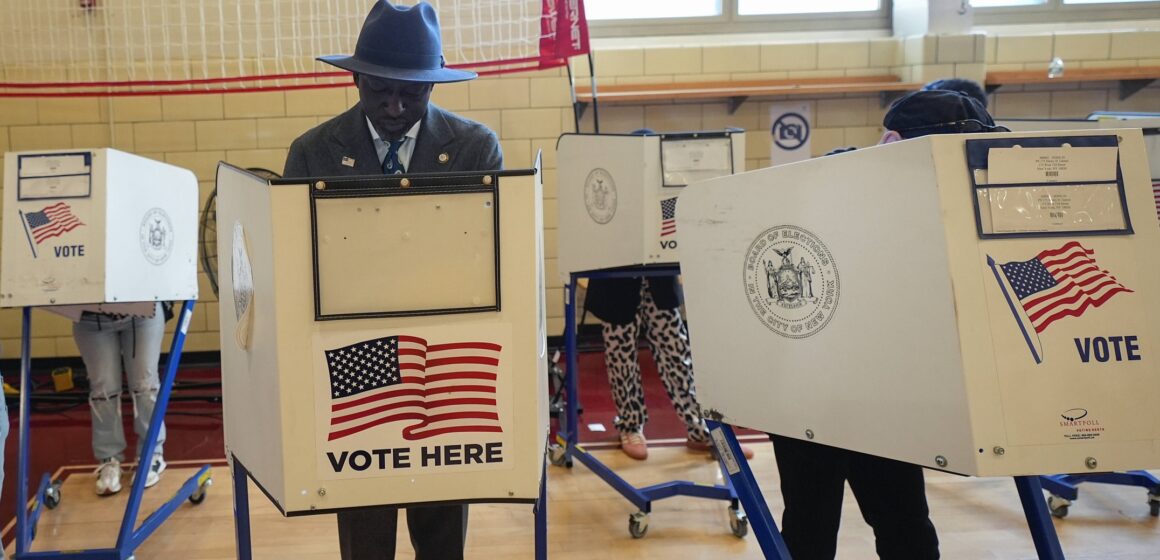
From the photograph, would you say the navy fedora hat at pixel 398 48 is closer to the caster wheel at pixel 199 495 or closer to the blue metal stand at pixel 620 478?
the blue metal stand at pixel 620 478

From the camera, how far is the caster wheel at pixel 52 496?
2.80m

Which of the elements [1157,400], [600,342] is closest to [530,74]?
[600,342]

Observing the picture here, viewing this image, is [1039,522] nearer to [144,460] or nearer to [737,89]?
[144,460]

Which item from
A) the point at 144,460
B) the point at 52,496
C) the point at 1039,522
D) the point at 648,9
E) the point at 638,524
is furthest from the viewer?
the point at 648,9

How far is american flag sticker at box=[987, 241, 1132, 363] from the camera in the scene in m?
0.92

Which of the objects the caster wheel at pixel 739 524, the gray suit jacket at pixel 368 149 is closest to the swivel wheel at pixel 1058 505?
the caster wheel at pixel 739 524

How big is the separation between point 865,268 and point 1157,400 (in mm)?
340

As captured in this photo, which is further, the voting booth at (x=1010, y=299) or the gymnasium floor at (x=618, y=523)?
the gymnasium floor at (x=618, y=523)

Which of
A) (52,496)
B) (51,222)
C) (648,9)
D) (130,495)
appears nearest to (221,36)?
(51,222)

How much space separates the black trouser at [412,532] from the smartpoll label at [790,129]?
12.1 ft

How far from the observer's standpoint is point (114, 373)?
298cm

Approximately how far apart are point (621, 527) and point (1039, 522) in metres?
1.56

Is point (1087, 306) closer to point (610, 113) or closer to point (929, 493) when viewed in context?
point (929, 493)

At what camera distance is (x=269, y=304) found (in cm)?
112
